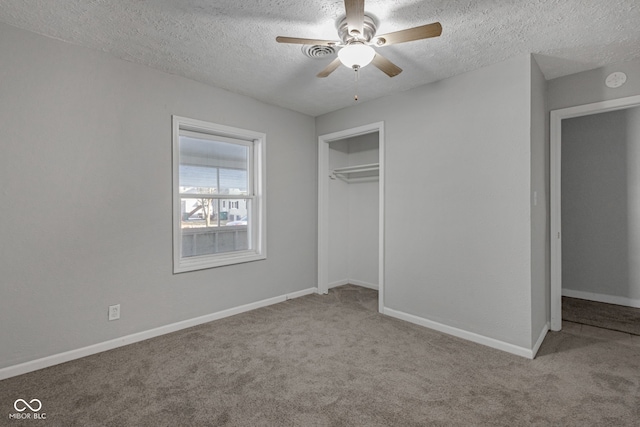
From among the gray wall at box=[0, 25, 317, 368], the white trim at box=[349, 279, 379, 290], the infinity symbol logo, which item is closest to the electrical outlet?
the gray wall at box=[0, 25, 317, 368]

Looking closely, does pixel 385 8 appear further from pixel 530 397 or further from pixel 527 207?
pixel 530 397

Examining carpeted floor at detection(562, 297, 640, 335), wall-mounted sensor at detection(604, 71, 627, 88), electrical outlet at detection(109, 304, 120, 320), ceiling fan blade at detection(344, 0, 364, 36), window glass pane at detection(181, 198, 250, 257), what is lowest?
carpeted floor at detection(562, 297, 640, 335)

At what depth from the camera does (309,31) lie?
7.75 feet

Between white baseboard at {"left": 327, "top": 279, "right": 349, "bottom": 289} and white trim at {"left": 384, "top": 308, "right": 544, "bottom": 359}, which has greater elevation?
white baseboard at {"left": 327, "top": 279, "right": 349, "bottom": 289}

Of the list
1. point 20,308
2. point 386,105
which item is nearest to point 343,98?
point 386,105

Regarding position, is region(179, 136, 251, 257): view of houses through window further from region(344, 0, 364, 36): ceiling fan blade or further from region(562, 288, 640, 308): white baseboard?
region(562, 288, 640, 308): white baseboard

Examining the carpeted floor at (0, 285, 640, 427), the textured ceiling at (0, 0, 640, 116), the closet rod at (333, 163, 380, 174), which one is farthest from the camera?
the closet rod at (333, 163, 380, 174)

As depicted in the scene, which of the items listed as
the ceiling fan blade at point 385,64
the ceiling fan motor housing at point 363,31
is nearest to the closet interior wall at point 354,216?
the ceiling fan blade at point 385,64

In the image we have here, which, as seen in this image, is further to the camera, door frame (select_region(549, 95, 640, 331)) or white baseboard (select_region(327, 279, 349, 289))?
white baseboard (select_region(327, 279, 349, 289))

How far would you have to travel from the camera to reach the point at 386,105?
12.2 ft

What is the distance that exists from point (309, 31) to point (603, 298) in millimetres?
4899

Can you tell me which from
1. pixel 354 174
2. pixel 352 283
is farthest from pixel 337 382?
pixel 354 174

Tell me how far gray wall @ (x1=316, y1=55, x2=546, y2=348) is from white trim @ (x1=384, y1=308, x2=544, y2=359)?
0.14 feet

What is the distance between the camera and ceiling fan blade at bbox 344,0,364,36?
172 centimetres
